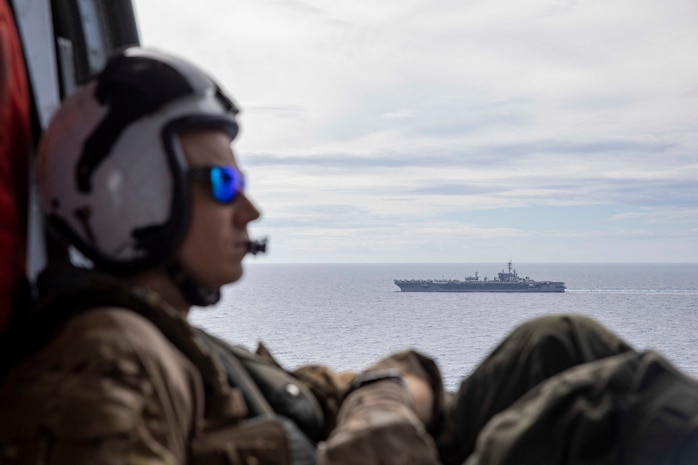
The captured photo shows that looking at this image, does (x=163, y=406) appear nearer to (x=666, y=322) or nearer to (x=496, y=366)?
(x=496, y=366)

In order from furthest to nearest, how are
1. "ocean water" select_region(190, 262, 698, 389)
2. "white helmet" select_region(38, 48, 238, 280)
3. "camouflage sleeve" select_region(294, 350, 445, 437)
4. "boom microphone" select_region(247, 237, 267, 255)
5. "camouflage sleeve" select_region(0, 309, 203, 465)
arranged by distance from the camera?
"ocean water" select_region(190, 262, 698, 389) → "camouflage sleeve" select_region(294, 350, 445, 437) → "boom microphone" select_region(247, 237, 267, 255) → "white helmet" select_region(38, 48, 238, 280) → "camouflage sleeve" select_region(0, 309, 203, 465)

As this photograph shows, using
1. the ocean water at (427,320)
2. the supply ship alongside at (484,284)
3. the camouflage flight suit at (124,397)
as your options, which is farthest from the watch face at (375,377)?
the supply ship alongside at (484,284)

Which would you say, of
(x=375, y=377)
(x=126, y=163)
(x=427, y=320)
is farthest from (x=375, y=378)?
(x=427, y=320)

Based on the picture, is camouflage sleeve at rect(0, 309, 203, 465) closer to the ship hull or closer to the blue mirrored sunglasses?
the blue mirrored sunglasses

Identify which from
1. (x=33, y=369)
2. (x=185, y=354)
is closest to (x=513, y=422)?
(x=185, y=354)

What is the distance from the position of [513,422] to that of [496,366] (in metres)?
0.47

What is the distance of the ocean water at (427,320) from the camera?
99.1 meters

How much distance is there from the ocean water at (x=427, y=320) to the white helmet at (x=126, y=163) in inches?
3008

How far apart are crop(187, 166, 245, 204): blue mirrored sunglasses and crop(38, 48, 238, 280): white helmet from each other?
44 mm

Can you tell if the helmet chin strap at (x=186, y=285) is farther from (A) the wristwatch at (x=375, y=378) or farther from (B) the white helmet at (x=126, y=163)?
(A) the wristwatch at (x=375, y=378)

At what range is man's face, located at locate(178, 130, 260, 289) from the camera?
7.03 feet

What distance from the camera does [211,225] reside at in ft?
7.05

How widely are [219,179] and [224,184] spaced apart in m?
0.02

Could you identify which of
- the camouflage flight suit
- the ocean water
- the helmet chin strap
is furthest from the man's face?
the ocean water
